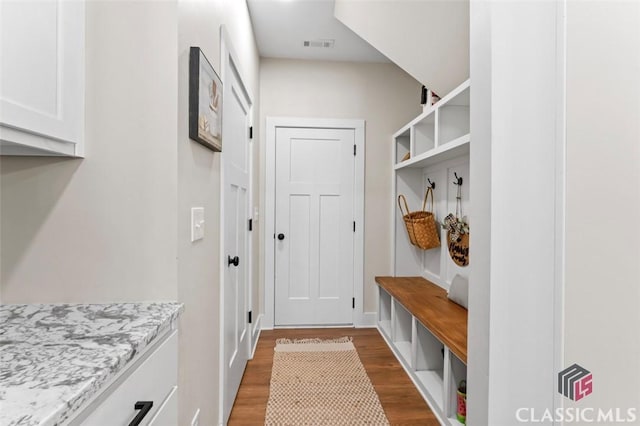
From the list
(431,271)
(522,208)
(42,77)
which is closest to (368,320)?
(431,271)

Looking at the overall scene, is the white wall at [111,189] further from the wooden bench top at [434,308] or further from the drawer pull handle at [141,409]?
the wooden bench top at [434,308]

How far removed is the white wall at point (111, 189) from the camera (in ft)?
3.20

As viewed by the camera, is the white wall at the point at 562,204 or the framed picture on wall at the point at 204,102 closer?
the white wall at the point at 562,204

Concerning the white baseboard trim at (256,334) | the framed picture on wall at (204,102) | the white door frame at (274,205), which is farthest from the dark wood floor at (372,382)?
the framed picture on wall at (204,102)

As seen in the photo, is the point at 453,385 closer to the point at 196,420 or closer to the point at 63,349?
the point at 196,420

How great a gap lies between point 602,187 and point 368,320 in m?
2.77

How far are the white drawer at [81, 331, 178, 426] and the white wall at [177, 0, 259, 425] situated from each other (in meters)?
0.12

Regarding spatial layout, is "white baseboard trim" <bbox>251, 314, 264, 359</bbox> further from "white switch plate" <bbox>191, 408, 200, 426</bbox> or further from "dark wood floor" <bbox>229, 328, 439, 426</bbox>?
"white switch plate" <bbox>191, 408, 200, 426</bbox>

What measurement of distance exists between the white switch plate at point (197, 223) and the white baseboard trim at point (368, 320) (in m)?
2.44

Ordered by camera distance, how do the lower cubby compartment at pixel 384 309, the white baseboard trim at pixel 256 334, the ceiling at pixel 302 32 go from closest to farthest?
1. the ceiling at pixel 302 32
2. the white baseboard trim at pixel 256 334
3. the lower cubby compartment at pixel 384 309

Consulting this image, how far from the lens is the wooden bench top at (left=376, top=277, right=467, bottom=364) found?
169cm

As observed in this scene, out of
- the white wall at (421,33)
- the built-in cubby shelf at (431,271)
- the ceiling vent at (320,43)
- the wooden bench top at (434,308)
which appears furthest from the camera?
the ceiling vent at (320,43)

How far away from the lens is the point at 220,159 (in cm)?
164

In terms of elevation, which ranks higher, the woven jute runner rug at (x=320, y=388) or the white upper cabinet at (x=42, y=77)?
the white upper cabinet at (x=42, y=77)
